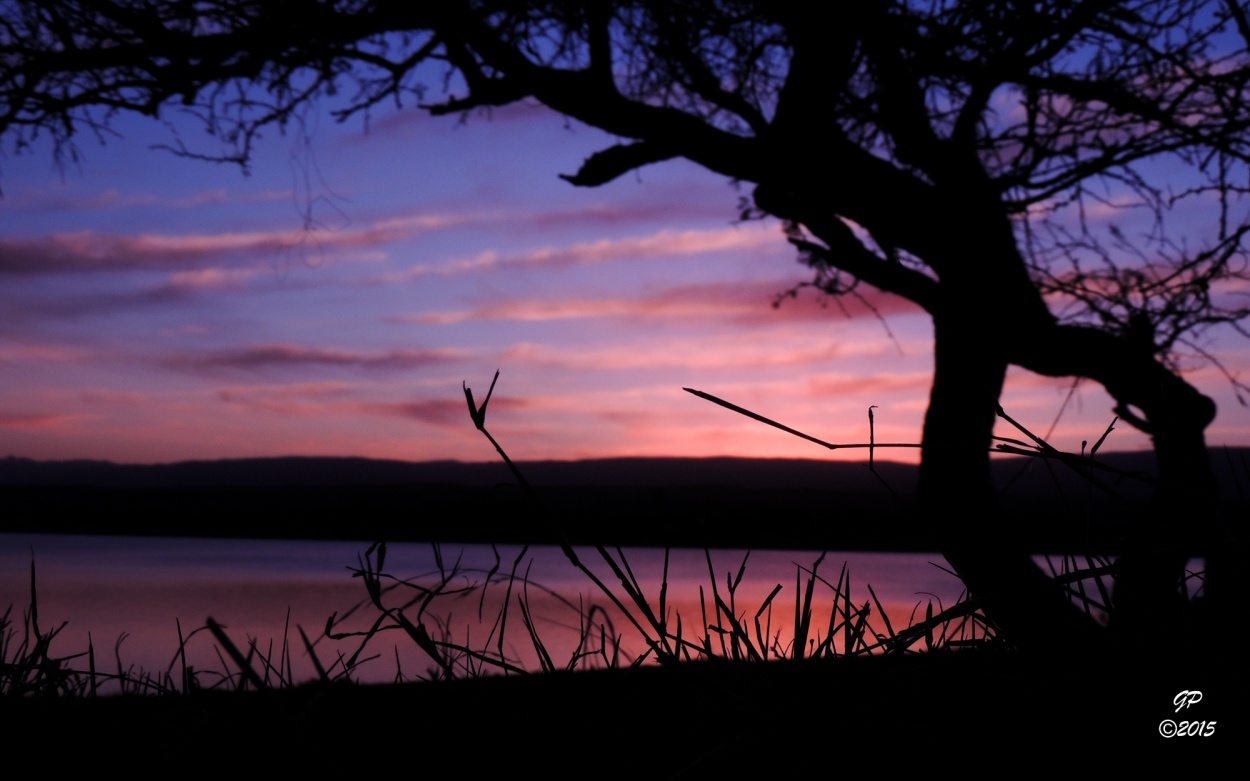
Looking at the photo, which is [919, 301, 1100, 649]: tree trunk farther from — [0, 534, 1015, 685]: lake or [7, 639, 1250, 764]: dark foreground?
[7, 639, 1250, 764]: dark foreground

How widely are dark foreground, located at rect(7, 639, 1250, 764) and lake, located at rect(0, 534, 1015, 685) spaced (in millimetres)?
68

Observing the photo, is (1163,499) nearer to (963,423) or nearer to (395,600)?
(963,423)

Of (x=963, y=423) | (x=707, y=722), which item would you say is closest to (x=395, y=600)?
(x=963, y=423)

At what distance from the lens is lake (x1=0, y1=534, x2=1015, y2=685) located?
1120mm

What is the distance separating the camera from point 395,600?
6.71 metres

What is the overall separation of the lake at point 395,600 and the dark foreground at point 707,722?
68 mm

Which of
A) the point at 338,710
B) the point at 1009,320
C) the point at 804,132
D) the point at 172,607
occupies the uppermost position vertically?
the point at 804,132

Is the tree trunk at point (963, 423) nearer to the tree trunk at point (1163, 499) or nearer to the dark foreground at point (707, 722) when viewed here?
the tree trunk at point (1163, 499)

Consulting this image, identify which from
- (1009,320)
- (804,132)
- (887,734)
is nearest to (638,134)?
(804,132)

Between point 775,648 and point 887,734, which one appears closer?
point 887,734

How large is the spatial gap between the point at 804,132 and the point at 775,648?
3633mm

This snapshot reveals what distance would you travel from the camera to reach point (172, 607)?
13.2 meters

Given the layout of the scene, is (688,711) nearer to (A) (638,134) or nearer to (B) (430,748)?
(B) (430,748)

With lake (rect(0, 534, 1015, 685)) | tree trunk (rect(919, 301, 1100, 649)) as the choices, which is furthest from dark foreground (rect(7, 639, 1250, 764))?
tree trunk (rect(919, 301, 1100, 649))
